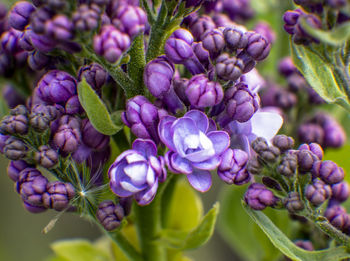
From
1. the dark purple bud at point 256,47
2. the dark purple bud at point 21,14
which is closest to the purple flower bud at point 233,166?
the dark purple bud at point 256,47

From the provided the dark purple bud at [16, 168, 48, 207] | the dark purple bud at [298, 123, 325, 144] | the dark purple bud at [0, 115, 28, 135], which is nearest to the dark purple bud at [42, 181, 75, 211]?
the dark purple bud at [16, 168, 48, 207]

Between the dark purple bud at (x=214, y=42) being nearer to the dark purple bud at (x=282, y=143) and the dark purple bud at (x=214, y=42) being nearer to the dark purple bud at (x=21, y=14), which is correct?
the dark purple bud at (x=282, y=143)

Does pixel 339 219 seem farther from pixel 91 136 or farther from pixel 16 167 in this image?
pixel 16 167

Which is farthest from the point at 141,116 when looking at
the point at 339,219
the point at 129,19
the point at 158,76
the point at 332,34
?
the point at 339,219

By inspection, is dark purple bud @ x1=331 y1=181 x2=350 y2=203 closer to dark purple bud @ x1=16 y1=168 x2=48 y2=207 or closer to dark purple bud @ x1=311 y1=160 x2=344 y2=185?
dark purple bud @ x1=311 y1=160 x2=344 y2=185

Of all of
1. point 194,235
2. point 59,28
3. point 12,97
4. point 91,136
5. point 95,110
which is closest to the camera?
point 59,28

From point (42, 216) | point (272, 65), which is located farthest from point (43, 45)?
point (42, 216)

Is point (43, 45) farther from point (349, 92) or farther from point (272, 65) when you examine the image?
point (272, 65)
